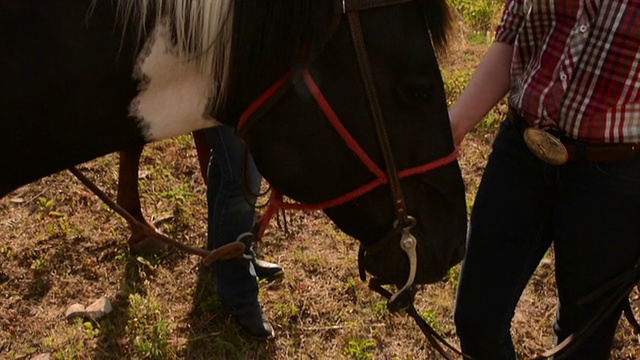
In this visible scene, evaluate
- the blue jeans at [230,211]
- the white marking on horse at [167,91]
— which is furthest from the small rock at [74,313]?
the white marking on horse at [167,91]

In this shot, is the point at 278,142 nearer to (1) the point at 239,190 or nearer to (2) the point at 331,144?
(2) the point at 331,144

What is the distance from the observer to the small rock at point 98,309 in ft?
9.37

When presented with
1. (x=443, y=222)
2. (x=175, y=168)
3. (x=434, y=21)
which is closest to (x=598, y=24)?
(x=434, y=21)

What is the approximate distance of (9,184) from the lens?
1484 millimetres

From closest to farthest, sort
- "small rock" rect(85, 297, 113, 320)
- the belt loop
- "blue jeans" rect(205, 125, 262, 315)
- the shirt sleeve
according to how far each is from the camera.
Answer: the belt loop < the shirt sleeve < "blue jeans" rect(205, 125, 262, 315) < "small rock" rect(85, 297, 113, 320)

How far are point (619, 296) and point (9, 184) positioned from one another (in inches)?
63.0

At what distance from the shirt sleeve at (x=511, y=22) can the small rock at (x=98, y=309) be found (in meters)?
2.00

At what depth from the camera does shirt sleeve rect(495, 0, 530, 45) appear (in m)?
1.80

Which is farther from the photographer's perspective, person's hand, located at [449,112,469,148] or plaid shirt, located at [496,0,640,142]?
person's hand, located at [449,112,469,148]

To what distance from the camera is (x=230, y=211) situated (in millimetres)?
2561

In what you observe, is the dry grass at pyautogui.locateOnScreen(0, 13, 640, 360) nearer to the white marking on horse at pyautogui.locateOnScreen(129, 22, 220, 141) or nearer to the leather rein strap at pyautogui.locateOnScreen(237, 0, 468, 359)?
the leather rein strap at pyautogui.locateOnScreen(237, 0, 468, 359)

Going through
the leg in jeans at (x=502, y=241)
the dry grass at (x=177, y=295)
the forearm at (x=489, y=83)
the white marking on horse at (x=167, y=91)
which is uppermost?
the white marking on horse at (x=167, y=91)

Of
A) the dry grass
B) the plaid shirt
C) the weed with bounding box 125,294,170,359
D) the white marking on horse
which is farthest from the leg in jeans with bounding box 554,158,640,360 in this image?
the weed with bounding box 125,294,170,359

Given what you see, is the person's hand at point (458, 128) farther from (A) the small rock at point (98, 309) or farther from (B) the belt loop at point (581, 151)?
(A) the small rock at point (98, 309)
